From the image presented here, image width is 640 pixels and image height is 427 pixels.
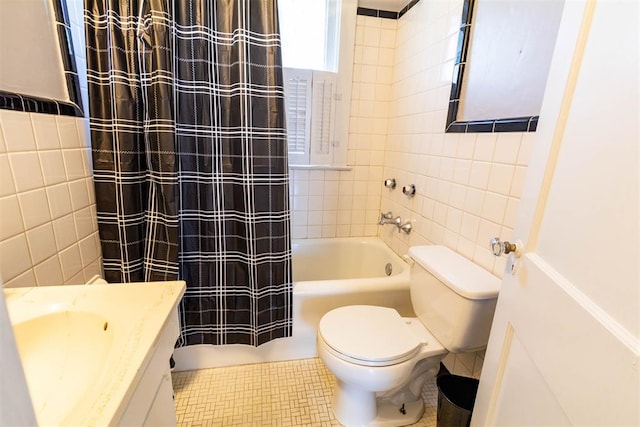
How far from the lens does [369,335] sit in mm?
1208

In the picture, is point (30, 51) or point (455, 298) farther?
point (455, 298)

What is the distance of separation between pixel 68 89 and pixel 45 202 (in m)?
0.44

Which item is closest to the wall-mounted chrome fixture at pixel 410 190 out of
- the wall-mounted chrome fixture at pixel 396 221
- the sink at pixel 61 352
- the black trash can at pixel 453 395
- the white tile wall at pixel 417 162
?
the white tile wall at pixel 417 162

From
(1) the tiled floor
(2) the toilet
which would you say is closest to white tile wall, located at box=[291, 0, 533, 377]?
(2) the toilet

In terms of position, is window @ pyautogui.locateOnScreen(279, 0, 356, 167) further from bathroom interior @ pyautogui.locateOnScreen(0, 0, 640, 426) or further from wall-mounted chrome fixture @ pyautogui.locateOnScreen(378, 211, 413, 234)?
wall-mounted chrome fixture @ pyautogui.locateOnScreen(378, 211, 413, 234)

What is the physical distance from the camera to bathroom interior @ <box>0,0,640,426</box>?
0.47m

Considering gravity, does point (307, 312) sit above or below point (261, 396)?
above

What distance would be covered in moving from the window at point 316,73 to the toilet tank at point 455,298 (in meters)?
1.08

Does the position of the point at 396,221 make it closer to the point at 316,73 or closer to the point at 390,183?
the point at 390,183

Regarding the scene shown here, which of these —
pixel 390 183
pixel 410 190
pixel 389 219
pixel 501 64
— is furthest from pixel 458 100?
pixel 389 219

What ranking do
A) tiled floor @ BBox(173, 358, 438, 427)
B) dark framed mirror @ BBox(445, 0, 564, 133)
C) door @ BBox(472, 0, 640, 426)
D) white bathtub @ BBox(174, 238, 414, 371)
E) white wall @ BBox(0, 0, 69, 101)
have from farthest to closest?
white bathtub @ BBox(174, 238, 414, 371), tiled floor @ BBox(173, 358, 438, 427), dark framed mirror @ BBox(445, 0, 564, 133), white wall @ BBox(0, 0, 69, 101), door @ BBox(472, 0, 640, 426)

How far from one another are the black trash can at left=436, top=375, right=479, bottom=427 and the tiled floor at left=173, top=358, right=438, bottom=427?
205mm

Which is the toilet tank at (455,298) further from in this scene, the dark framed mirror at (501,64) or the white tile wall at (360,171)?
the white tile wall at (360,171)

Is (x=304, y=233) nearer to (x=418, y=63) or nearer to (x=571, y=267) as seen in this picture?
(x=418, y=63)
